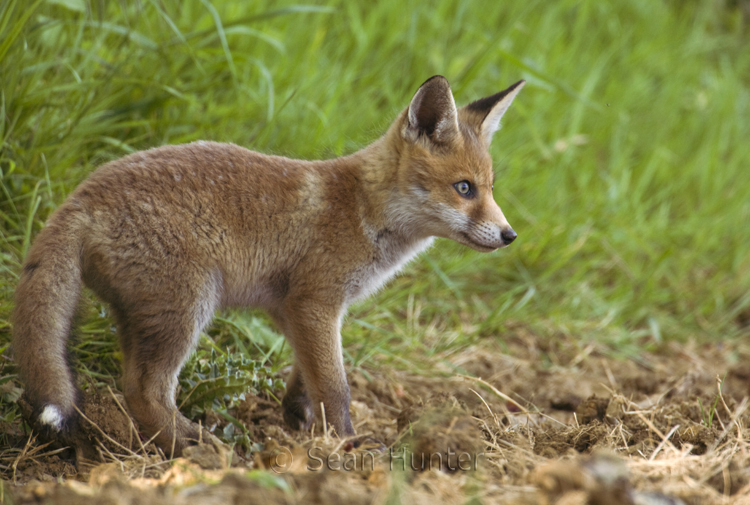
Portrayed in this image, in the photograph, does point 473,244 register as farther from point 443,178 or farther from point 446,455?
point 446,455

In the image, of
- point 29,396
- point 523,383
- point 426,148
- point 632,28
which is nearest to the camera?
point 29,396

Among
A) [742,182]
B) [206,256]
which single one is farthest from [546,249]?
[206,256]

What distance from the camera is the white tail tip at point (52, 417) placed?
8.43 feet

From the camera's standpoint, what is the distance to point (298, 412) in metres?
3.71

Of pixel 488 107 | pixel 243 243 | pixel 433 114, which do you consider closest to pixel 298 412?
pixel 243 243

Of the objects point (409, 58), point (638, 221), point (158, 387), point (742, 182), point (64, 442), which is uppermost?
point (409, 58)

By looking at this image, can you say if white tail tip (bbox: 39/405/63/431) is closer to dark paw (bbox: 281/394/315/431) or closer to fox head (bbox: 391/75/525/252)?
dark paw (bbox: 281/394/315/431)

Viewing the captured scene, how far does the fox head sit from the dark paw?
45.5 inches

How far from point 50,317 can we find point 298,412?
1.44m

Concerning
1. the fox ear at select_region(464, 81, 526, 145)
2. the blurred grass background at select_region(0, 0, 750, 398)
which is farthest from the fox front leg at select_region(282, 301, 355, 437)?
the fox ear at select_region(464, 81, 526, 145)

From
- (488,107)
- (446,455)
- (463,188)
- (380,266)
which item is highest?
(488,107)

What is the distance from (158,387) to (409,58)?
408cm

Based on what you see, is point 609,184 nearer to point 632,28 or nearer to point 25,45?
point 632,28

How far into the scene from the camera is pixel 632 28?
324 inches
